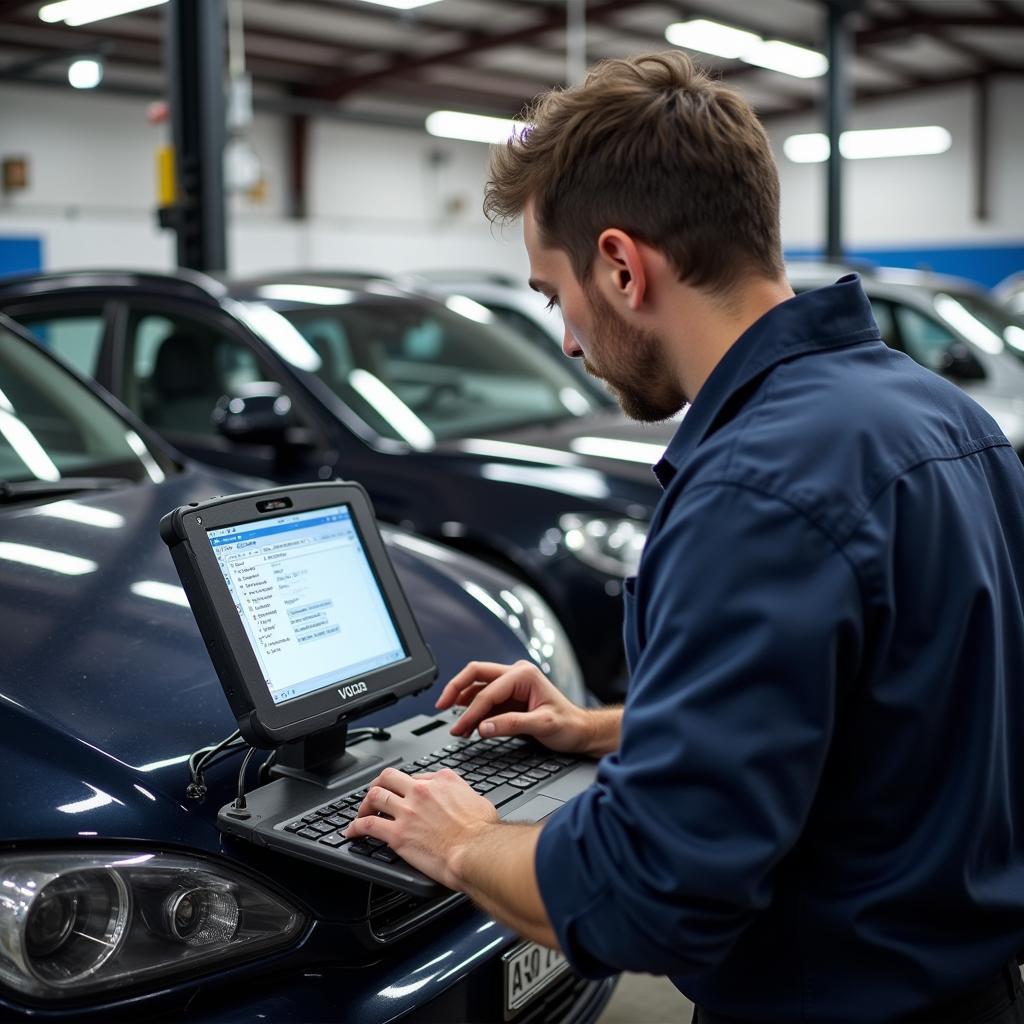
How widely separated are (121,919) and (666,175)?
1.04m

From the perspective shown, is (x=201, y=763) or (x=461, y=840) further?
(x=201, y=763)

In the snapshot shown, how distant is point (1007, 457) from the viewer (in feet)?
4.37

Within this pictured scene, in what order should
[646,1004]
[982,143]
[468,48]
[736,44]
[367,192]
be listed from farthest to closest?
[982,143] → [367,192] → [468,48] → [736,44] → [646,1004]

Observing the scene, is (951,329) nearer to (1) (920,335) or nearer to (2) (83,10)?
(1) (920,335)

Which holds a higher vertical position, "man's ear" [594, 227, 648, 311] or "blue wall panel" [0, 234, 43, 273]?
"blue wall panel" [0, 234, 43, 273]

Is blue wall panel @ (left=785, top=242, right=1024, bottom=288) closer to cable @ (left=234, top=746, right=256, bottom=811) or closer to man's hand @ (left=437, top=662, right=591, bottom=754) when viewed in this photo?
man's hand @ (left=437, top=662, right=591, bottom=754)

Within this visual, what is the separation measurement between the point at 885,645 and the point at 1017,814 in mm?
306

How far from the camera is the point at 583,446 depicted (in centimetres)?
370

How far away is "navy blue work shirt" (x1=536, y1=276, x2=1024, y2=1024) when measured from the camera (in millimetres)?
1050

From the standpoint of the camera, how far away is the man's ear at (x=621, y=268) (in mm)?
1229

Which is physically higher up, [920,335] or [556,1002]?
[920,335]

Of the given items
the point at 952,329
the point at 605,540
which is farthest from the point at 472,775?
the point at 952,329

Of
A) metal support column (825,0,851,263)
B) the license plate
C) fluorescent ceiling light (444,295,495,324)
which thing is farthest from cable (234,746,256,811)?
metal support column (825,0,851,263)

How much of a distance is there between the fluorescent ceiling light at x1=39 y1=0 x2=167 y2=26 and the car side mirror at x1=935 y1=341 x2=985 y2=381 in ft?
25.1
